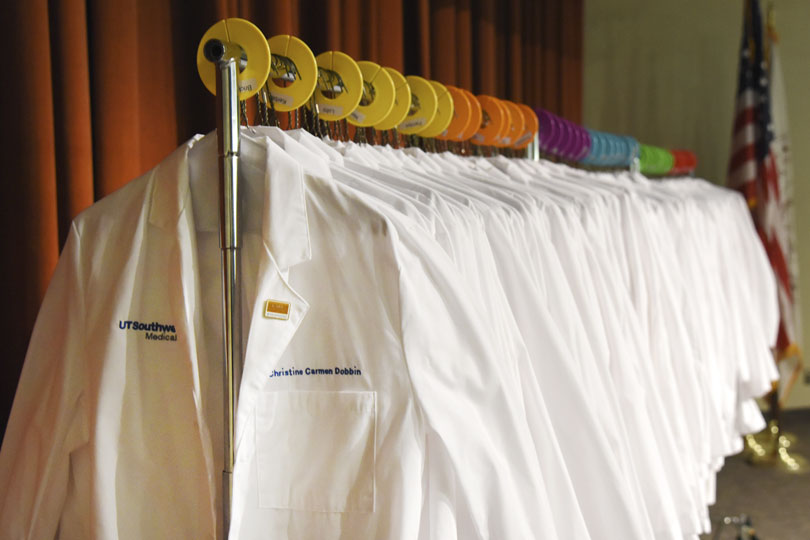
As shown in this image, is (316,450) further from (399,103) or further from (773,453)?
(773,453)

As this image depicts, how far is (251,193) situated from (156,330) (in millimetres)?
212

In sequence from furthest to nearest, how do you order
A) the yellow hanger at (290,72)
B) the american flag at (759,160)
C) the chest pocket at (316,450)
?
the american flag at (759,160) < the yellow hanger at (290,72) < the chest pocket at (316,450)

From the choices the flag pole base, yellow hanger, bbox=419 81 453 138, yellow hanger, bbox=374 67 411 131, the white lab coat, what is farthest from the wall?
the white lab coat

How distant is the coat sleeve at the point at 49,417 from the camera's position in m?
1.00

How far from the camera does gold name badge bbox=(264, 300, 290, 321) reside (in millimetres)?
937

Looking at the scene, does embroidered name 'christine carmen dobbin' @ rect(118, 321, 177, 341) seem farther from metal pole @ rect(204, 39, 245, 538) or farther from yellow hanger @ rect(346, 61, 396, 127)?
yellow hanger @ rect(346, 61, 396, 127)

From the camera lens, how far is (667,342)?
185cm

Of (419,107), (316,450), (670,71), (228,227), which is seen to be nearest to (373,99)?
(419,107)

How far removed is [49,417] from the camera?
1.01m

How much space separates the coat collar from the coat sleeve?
0.15 meters

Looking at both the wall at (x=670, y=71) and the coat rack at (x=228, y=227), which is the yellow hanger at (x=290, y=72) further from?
the wall at (x=670, y=71)

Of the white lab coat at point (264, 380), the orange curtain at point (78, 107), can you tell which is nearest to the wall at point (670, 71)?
the orange curtain at point (78, 107)

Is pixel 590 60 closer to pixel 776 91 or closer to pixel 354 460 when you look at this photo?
pixel 776 91

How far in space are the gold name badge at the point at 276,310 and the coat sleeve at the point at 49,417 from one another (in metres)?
0.25
